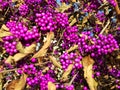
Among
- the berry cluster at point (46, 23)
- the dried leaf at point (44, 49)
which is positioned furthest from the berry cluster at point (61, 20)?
the dried leaf at point (44, 49)

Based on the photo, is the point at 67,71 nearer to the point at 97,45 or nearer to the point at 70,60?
the point at 70,60

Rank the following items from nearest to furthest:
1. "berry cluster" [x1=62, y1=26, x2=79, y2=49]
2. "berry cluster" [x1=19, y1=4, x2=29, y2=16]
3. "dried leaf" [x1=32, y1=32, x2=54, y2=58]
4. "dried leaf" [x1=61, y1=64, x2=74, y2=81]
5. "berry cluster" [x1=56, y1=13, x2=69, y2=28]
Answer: "dried leaf" [x1=32, y1=32, x2=54, y2=58], "dried leaf" [x1=61, y1=64, x2=74, y2=81], "berry cluster" [x1=56, y1=13, x2=69, y2=28], "berry cluster" [x1=62, y1=26, x2=79, y2=49], "berry cluster" [x1=19, y1=4, x2=29, y2=16]

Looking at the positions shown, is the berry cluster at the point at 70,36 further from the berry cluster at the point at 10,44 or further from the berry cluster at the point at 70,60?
the berry cluster at the point at 10,44

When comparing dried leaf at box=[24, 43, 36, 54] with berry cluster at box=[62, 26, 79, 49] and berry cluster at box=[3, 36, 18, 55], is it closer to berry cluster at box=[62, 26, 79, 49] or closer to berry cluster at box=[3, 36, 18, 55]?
berry cluster at box=[3, 36, 18, 55]

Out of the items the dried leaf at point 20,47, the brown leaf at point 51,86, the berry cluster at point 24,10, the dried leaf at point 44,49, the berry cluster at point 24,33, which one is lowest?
the brown leaf at point 51,86

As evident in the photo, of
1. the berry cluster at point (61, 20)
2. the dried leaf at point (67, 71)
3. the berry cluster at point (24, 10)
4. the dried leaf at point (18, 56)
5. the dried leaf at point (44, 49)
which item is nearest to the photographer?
the dried leaf at point (18, 56)

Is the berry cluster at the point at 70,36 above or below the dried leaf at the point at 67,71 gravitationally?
above

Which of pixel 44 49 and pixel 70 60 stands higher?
pixel 44 49

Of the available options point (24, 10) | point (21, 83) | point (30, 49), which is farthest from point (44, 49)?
point (24, 10)

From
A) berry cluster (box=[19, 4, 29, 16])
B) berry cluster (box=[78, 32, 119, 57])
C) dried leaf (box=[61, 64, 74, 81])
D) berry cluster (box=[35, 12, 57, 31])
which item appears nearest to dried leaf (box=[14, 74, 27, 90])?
dried leaf (box=[61, 64, 74, 81])

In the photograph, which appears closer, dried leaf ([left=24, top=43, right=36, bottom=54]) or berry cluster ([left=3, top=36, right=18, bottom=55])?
dried leaf ([left=24, top=43, right=36, bottom=54])

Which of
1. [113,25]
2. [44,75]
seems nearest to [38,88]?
[44,75]

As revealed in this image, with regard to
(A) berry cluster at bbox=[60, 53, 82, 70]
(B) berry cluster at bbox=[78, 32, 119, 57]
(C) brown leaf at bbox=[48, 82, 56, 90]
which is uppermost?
(B) berry cluster at bbox=[78, 32, 119, 57]
